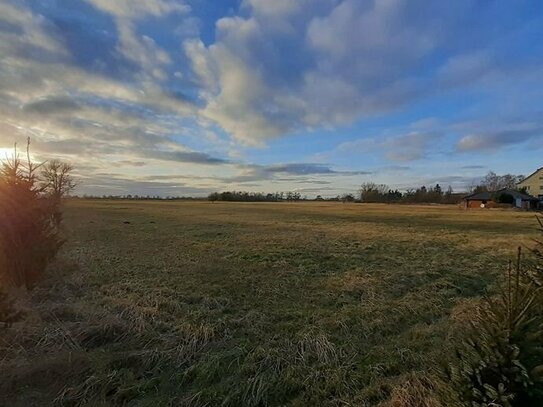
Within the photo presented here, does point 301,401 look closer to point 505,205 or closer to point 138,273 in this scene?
point 138,273

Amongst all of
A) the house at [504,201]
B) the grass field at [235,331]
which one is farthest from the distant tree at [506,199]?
the grass field at [235,331]

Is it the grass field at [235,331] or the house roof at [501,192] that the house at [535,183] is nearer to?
the house roof at [501,192]

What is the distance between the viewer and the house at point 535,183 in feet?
293

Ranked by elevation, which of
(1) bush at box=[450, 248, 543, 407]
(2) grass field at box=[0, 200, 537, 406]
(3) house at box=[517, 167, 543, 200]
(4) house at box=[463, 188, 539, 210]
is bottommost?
(2) grass field at box=[0, 200, 537, 406]

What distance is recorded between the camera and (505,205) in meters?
76.7

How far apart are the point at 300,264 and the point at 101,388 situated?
10.1 meters

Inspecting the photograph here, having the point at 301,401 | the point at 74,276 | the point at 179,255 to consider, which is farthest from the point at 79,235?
the point at 301,401

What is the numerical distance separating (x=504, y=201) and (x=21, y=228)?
8863 centimetres

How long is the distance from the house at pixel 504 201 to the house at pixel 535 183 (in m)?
11.7

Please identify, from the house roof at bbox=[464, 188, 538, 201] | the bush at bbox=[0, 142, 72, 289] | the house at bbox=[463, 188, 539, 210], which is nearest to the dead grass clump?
the bush at bbox=[0, 142, 72, 289]

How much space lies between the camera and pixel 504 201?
78500mm

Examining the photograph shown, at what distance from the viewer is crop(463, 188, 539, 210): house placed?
7632 centimetres

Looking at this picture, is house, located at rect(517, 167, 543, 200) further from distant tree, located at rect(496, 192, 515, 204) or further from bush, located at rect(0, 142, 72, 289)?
A: bush, located at rect(0, 142, 72, 289)

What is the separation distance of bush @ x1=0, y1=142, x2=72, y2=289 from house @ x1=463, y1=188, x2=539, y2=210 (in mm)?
84453
